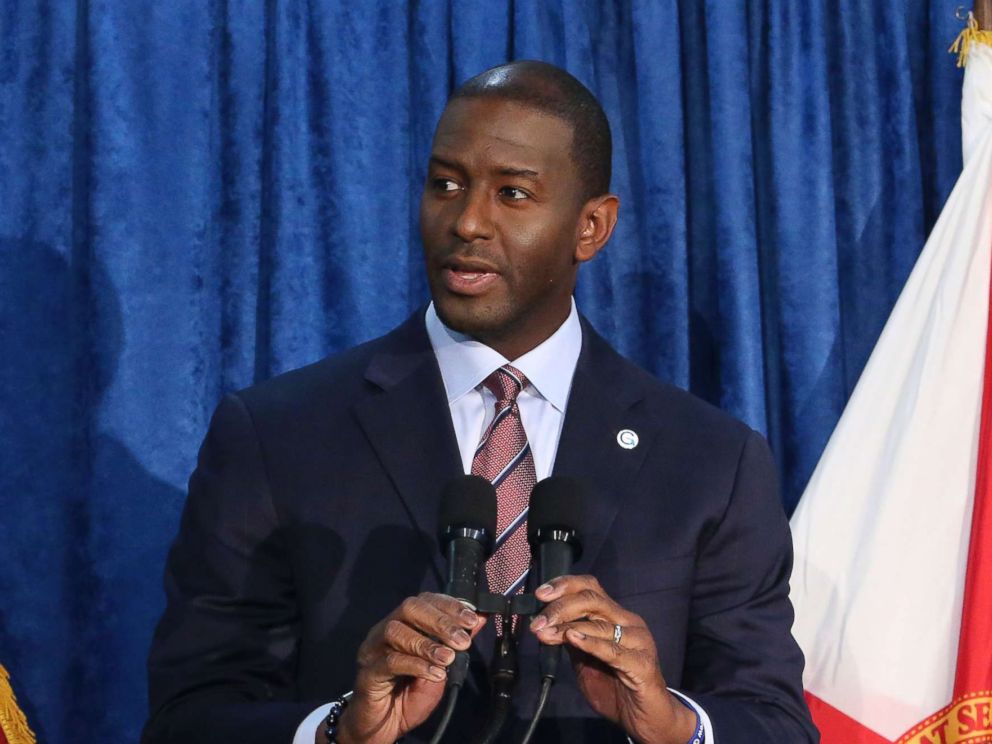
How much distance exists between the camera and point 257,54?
2688mm

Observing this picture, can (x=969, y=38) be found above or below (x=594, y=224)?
above

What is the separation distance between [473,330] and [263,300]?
907 millimetres

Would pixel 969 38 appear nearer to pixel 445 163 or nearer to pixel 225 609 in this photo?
pixel 445 163

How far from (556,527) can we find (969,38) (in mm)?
1789

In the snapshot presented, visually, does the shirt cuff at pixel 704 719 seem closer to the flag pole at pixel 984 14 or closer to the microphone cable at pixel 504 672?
the microphone cable at pixel 504 672

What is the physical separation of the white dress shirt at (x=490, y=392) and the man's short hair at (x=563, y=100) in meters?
0.26

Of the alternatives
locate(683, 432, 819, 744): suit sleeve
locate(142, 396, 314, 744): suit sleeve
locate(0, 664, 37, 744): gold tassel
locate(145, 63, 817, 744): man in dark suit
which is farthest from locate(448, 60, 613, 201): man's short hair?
locate(0, 664, 37, 744): gold tassel

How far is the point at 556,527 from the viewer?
1.37 meters

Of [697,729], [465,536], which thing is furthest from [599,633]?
[697,729]

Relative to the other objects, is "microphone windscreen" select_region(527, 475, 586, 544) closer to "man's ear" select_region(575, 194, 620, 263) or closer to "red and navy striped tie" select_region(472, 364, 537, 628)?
"red and navy striped tie" select_region(472, 364, 537, 628)

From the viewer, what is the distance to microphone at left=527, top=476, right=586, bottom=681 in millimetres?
1358

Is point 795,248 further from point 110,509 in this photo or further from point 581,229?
point 110,509

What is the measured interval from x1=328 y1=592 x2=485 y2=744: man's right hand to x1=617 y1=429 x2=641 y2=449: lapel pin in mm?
552

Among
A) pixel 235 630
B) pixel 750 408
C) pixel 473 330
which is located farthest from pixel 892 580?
pixel 235 630
